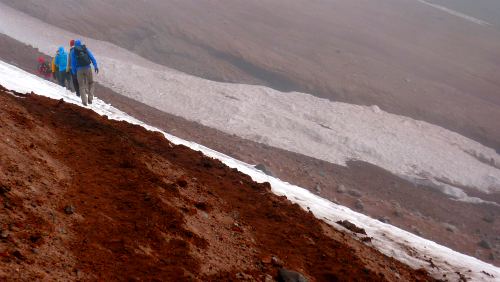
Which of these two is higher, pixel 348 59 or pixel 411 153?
pixel 348 59

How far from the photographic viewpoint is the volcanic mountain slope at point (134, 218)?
490cm

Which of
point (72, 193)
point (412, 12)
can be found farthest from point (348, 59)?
point (72, 193)

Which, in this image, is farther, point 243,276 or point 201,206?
point 201,206

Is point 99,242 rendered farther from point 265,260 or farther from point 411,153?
point 411,153

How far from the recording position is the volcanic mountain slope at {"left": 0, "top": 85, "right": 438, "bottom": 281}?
4898 mm

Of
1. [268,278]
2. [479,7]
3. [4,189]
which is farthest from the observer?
[479,7]

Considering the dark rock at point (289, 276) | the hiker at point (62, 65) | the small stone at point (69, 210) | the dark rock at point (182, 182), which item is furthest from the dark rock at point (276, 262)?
the hiker at point (62, 65)

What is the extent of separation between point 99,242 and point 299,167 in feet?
41.4

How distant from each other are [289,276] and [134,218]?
6.10 feet

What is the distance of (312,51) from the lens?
1148 inches

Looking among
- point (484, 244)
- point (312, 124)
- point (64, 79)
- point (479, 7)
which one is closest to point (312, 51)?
point (312, 124)

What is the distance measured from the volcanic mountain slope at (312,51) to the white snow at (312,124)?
4.77ft

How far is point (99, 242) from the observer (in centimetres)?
520

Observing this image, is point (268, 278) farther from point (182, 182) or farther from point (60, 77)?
point (60, 77)
